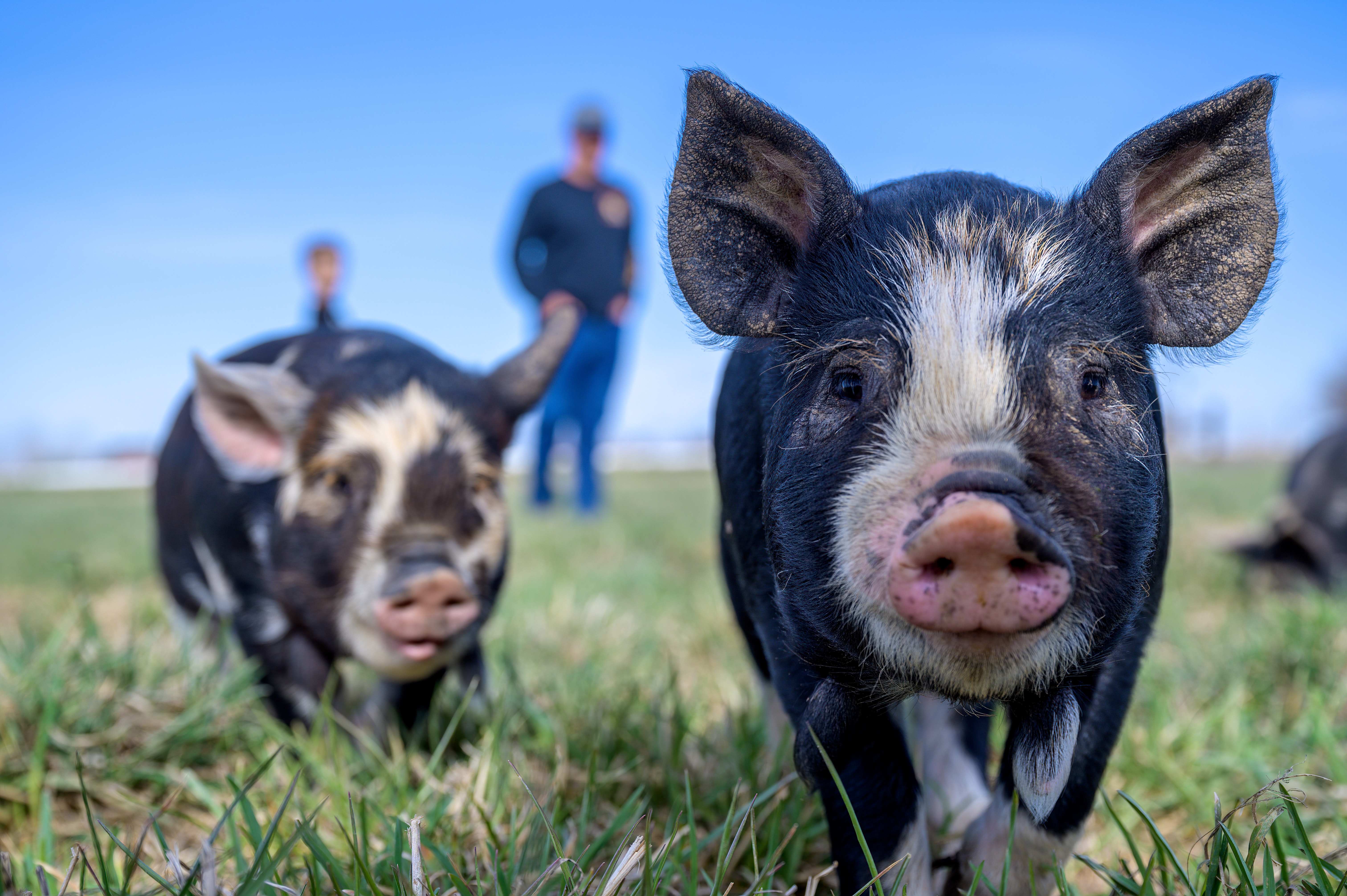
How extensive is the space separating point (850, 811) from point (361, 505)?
2.08 meters

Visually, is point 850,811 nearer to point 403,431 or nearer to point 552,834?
point 552,834

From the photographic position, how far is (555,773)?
105 inches

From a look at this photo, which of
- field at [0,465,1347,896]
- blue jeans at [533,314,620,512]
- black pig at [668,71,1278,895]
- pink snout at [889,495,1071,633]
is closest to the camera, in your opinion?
pink snout at [889,495,1071,633]

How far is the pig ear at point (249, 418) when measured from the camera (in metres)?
3.64

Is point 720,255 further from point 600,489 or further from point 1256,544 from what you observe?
point 600,489

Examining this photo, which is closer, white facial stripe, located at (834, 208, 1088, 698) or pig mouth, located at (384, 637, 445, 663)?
white facial stripe, located at (834, 208, 1088, 698)

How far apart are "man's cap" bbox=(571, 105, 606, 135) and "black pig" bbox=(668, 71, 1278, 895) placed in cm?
629

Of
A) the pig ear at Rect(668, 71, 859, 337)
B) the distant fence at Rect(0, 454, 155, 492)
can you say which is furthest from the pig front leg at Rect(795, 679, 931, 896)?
the distant fence at Rect(0, 454, 155, 492)

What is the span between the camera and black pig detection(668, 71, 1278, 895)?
1.73 metres

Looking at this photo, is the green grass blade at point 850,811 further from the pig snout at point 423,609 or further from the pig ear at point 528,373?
the pig ear at point 528,373

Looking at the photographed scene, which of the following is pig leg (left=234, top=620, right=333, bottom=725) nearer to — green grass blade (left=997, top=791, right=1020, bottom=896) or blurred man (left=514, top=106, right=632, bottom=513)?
green grass blade (left=997, top=791, right=1020, bottom=896)

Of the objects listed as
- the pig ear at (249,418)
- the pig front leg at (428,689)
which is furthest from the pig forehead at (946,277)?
the pig ear at (249,418)

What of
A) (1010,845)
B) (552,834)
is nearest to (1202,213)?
(1010,845)

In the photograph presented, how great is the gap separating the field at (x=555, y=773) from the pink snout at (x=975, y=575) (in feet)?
1.96
